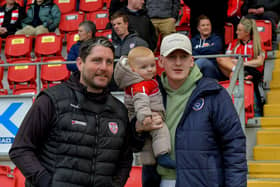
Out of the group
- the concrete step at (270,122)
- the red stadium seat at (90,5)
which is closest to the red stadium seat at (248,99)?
the concrete step at (270,122)

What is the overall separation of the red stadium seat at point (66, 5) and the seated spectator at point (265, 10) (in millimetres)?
4152

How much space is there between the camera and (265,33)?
8.33m

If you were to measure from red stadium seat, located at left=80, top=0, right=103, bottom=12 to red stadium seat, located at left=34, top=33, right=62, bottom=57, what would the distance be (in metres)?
1.32

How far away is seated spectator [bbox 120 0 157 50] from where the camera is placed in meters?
7.81

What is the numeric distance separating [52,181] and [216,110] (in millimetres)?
982

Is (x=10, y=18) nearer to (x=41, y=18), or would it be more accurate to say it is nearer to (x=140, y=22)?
(x=41, y=18)

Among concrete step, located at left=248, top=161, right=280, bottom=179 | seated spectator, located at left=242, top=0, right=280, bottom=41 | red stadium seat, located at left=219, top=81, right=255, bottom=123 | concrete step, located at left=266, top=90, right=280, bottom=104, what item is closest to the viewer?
concrete step, located at left=248, top=161, right=280, bottom=179

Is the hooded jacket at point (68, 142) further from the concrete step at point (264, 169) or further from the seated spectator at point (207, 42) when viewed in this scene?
the seated spectator at point (207, 42)

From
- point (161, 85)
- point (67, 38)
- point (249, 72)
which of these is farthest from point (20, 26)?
point (161, 85)

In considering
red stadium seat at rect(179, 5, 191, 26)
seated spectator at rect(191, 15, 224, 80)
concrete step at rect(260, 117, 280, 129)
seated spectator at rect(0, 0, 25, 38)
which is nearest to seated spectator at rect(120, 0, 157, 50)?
seated spectator at rect(191, 15, 224, 80)

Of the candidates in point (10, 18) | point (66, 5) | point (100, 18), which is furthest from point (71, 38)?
point (66, 5)

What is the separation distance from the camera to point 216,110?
10.6 feet

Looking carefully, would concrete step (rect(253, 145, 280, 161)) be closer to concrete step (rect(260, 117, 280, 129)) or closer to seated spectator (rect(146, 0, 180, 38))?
concrete step (rect(260, 117, 280, 129))

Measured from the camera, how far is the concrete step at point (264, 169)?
6230mm
